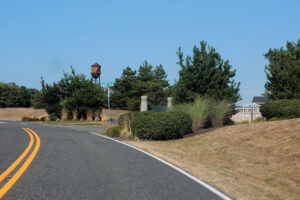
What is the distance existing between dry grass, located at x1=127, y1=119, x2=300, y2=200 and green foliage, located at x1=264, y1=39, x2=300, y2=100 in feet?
21.6

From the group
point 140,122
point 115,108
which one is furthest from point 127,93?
point 140,122

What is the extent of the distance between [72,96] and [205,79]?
22046 mm

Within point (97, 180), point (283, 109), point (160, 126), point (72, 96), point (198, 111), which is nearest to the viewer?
point (97, 180)

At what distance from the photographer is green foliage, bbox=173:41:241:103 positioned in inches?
856

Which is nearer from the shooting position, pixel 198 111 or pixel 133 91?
pixel 198 111

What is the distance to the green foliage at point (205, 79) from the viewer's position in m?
21.7

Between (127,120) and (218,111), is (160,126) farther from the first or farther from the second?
(218,111)

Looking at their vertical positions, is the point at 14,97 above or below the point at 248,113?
above

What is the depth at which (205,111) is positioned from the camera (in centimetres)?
1992

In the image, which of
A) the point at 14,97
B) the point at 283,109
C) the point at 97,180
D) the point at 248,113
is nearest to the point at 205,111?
the point at 283,109

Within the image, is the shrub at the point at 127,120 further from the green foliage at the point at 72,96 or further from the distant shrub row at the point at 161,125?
the green foliage at the point at 72,96

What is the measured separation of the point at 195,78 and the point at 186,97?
138 centimetres

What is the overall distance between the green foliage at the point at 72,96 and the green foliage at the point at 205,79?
18.5 meters

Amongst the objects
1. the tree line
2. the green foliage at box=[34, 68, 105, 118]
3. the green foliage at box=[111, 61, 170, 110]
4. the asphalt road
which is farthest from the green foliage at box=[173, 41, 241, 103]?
the green foliage at box=[111, 61, 170, 110]
